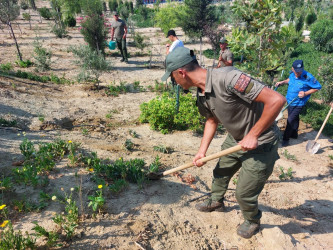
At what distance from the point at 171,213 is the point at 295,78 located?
→ 13.0 feet

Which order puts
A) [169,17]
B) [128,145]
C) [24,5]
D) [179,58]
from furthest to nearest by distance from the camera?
[24,5] → [169,17] → [128,145] → [179,58]

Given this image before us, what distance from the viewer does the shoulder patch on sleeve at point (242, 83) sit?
2059 millimetres

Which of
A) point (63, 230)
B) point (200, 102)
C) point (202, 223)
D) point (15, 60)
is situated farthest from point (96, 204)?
point (15, 60)

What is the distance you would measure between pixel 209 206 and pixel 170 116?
9.19 feet

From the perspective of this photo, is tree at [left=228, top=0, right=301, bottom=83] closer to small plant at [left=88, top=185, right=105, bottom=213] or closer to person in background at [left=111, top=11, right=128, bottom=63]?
small plant at [left=88, top=185, right=105, bottom=213]

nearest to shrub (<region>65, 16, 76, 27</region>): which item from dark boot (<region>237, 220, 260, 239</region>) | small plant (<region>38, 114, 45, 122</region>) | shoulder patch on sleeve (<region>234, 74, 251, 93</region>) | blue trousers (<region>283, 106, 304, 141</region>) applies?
small plant (<region>38, 114, 45, 122</region>)

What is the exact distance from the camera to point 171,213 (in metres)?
3.05

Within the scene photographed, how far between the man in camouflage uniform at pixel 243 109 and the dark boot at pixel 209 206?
0.48m

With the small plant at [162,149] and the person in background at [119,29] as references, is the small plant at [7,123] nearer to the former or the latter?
the small plant at [162,149]

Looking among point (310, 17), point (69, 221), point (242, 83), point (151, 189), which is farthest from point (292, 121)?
point (310, 17)

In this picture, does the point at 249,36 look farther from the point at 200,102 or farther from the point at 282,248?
the point at 282,248

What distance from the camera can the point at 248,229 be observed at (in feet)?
9.31

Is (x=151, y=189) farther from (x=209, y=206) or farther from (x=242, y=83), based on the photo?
(x=242, y=83)

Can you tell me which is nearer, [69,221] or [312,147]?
[69,221]
